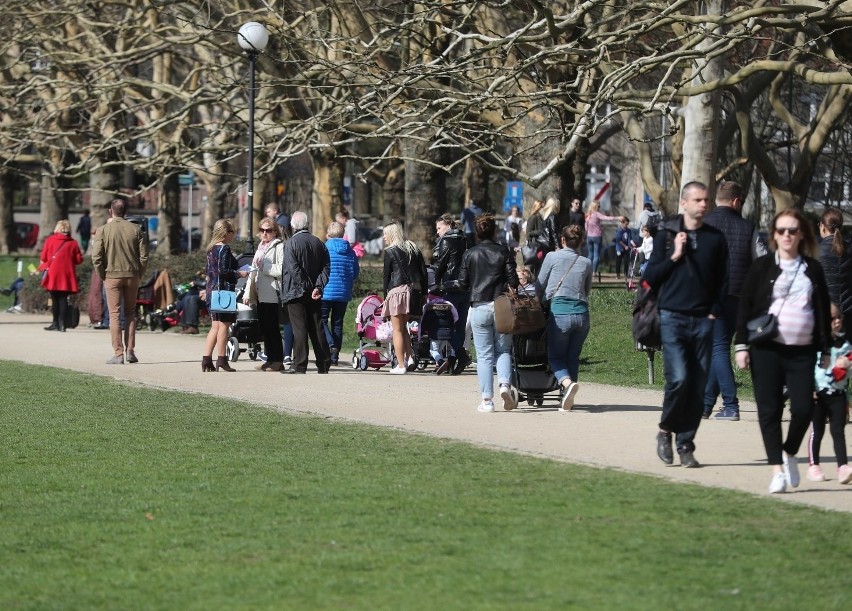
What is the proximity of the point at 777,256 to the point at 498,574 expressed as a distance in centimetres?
329

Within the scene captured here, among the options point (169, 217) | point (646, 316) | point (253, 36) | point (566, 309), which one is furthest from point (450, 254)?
point (169, 217)

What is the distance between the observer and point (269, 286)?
695 inches

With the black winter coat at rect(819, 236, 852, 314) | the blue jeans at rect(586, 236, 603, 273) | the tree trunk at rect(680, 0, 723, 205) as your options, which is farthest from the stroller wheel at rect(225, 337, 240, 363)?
the blue jeans at rect(586, 236, 603, 273)

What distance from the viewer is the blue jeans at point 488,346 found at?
13.5 meters

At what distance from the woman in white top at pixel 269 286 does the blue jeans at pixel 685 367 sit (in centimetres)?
812

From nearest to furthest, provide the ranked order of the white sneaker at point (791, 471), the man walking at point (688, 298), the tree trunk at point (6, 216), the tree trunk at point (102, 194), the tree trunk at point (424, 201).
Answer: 1. the white sneaker at point (791, 471)
2. the man walking at point (688, 298)
3. the tree trunk at point (424, 201)
4. the tree trunk at point (102, 194)
5. the tree trunk at point (6, 216)

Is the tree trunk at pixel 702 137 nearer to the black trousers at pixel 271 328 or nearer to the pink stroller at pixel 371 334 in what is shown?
the pink stroller at pixel 371 334

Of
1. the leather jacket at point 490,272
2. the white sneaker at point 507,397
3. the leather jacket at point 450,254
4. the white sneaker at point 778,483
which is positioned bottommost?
the white sneaker at point 778,483

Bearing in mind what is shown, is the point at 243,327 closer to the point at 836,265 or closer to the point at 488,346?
the point at 488,346

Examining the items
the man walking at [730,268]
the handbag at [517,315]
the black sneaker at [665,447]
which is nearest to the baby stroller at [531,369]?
the handbag at [517,315]

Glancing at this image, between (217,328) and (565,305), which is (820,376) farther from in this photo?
(217,328)

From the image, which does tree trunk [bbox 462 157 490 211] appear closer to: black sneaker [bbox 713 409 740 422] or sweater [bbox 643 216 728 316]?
black sneaker [bbox 713 409 740 422]

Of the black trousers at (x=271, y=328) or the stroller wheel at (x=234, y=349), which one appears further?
the stroller wheel at (x=234, y=349)

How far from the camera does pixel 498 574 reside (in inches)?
271
